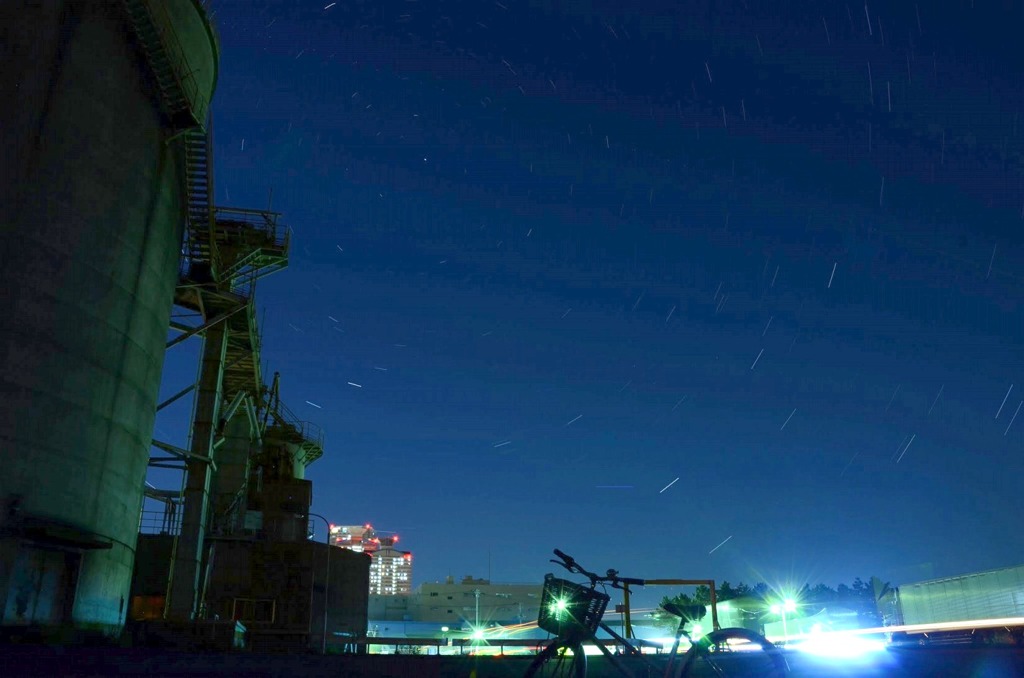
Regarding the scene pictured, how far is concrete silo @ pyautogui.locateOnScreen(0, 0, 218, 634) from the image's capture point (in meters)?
21.4

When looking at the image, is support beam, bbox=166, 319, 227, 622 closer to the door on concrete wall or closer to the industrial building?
the industrial building

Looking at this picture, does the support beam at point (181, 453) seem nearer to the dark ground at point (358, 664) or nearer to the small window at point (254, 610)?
the small window at point (254, 610)

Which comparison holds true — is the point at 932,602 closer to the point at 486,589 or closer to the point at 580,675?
the point at 580,675

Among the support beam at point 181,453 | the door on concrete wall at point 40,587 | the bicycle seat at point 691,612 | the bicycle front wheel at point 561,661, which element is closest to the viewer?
the bicycle seat at point 691,612

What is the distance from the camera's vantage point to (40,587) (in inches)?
859

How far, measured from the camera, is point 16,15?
23.7 meters

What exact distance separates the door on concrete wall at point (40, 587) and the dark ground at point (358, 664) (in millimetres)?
9033

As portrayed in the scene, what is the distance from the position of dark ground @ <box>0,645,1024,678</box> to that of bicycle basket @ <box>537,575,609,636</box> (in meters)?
3.83

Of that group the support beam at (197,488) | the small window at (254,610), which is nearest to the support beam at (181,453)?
the support beam at (197,488)

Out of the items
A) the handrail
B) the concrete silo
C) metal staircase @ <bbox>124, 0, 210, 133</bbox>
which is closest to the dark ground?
the concrete silo

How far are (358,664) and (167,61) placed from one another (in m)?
23.2

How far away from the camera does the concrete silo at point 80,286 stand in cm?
2139

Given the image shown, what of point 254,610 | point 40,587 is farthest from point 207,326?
point 40,587

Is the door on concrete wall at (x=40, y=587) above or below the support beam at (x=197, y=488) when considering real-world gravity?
below
